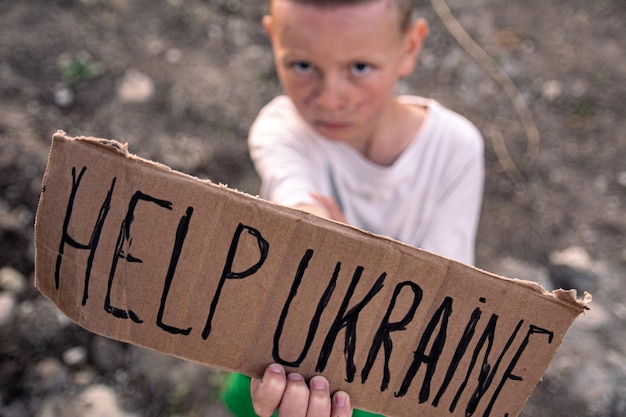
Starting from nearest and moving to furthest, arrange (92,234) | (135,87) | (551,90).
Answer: (92,234), (135,87), (551,90)

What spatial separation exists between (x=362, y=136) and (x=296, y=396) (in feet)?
2.62

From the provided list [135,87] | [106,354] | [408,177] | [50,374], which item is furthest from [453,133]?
[135,87]

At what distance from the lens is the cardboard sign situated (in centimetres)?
75

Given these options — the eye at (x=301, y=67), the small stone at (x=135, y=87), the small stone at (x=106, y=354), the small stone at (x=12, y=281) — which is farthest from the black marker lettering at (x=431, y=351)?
the small stone at (x=135, y=87)

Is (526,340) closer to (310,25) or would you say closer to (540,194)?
(310,25)

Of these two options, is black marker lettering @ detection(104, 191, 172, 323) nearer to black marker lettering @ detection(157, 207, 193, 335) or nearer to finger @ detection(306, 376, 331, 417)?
black marker lettering @ detection(157, 207, 193, 335)

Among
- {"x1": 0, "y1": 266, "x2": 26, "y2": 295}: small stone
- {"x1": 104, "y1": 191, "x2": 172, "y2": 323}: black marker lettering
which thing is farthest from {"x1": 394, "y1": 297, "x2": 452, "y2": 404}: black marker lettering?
{"x1": 0, "y1": 266, "x2": 26, "y2": 295}: small stone

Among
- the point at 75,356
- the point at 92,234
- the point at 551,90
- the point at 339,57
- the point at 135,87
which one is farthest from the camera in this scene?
the point at 551,90

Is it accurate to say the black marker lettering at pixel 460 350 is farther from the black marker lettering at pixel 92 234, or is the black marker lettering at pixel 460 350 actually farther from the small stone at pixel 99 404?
the small stone at pixel 99 404

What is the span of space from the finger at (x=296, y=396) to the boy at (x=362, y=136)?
0.40 meters

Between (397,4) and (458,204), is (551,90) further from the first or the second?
(397,4)

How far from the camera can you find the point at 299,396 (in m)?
0.82

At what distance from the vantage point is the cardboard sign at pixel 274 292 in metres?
0.75

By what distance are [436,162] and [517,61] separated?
1531 mm
